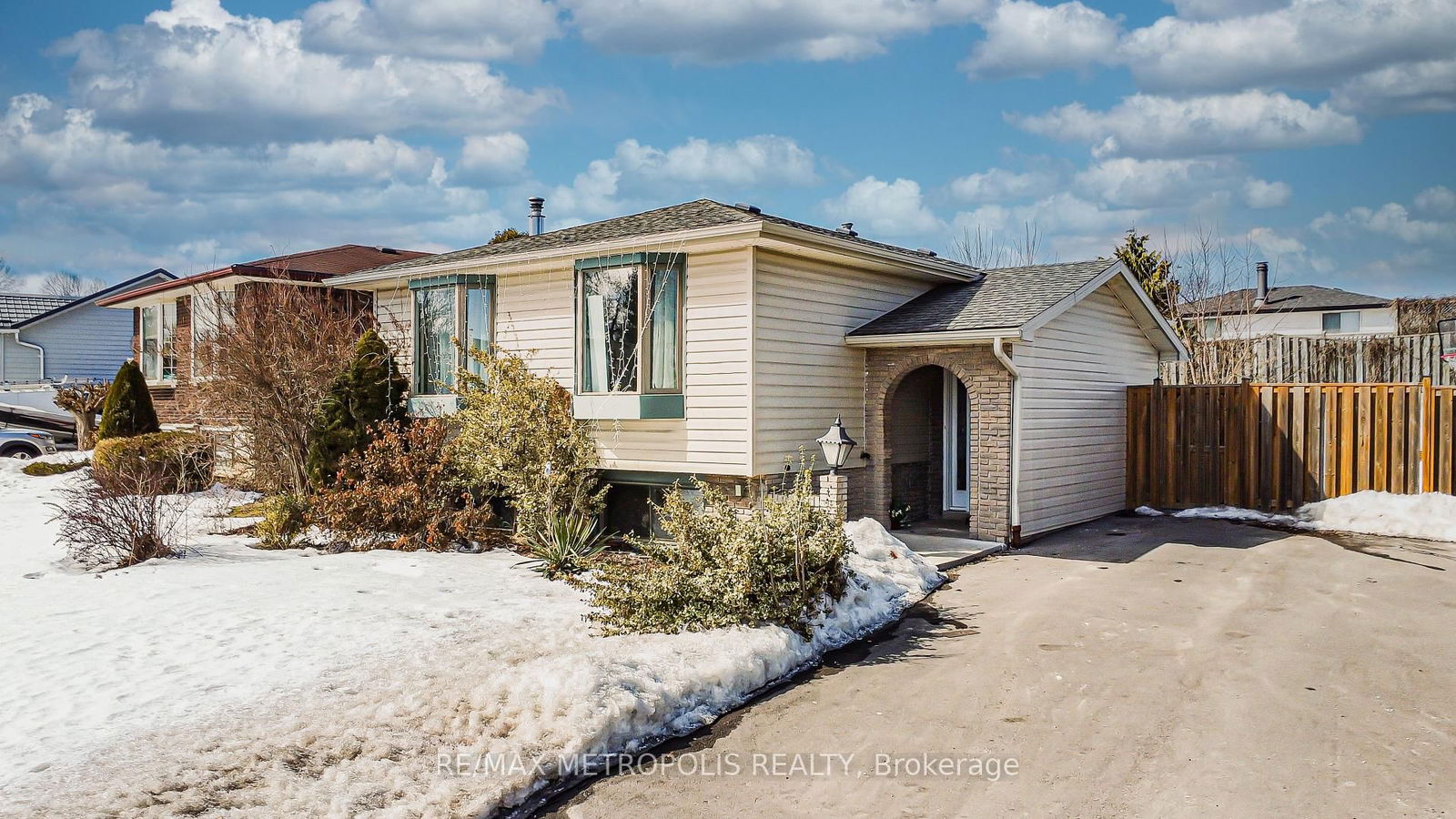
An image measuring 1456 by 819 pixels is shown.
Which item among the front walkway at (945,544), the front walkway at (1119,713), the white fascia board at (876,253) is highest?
the white fascia board at (876,253)

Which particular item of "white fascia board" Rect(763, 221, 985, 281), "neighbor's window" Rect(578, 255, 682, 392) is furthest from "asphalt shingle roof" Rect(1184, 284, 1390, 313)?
"neighbor's window" Rect(578, 255, 682, 392)

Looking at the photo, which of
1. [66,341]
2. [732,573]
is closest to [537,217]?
[732,573]

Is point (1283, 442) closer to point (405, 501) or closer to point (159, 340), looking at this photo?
point (405, 501)

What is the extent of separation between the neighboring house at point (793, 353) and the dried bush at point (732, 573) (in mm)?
3366

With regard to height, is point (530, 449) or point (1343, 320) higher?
point (1343, 320)

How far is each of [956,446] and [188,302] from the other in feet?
54.6

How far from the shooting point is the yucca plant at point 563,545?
10.2m

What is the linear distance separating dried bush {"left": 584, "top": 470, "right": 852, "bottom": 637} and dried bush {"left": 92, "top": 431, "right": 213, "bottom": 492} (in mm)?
10670

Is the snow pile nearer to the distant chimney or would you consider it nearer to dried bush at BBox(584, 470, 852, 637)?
dried bush at BBox(584, 470, 852, 637)

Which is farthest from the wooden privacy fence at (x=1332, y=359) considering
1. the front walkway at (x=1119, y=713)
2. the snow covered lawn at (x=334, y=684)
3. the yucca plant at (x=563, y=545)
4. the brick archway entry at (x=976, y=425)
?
the yucca plant at (x=563, y=545)

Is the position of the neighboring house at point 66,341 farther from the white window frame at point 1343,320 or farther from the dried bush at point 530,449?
the white window frame at point 1343,320

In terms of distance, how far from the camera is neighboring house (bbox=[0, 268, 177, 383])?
30.8 meters

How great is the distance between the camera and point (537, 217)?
760 inches

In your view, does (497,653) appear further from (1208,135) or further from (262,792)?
(1208,135)
